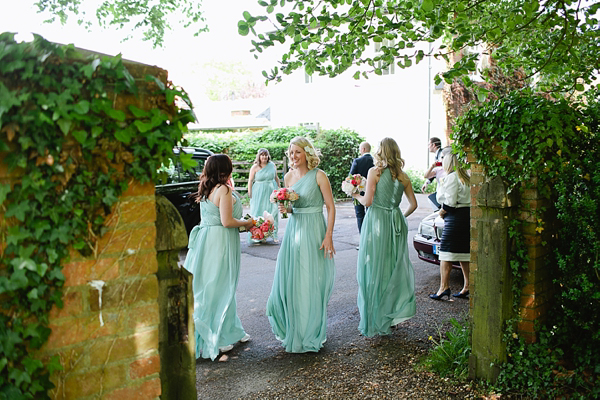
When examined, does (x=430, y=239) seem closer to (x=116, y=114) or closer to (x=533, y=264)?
(x=533, y=264)

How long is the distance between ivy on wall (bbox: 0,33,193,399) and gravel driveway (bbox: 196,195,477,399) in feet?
8.72

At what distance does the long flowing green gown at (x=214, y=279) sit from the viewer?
5355 mm

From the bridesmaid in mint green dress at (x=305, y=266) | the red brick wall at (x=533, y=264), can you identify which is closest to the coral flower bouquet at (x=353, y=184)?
the bridesmaid in mint green dress at (x=305, y=266)

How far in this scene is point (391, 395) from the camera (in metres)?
4.23

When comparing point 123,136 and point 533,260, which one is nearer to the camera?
point 123,136

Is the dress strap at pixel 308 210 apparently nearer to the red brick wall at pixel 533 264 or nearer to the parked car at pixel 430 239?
the red brick wall at pixel 533 264

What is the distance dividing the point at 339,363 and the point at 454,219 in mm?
2706

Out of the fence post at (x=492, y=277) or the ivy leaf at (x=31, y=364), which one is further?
the fence post at (x=492, y=277)

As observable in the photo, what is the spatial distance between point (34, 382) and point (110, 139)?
0.97m

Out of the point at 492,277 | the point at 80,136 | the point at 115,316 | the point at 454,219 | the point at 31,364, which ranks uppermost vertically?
the point at 80,136

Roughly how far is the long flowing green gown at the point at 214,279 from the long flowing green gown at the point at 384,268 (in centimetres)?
144

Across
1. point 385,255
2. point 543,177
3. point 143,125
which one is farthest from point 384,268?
point 143,125

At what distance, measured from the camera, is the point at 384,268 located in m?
5.91

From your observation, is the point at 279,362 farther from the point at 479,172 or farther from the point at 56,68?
the point at 56,68
